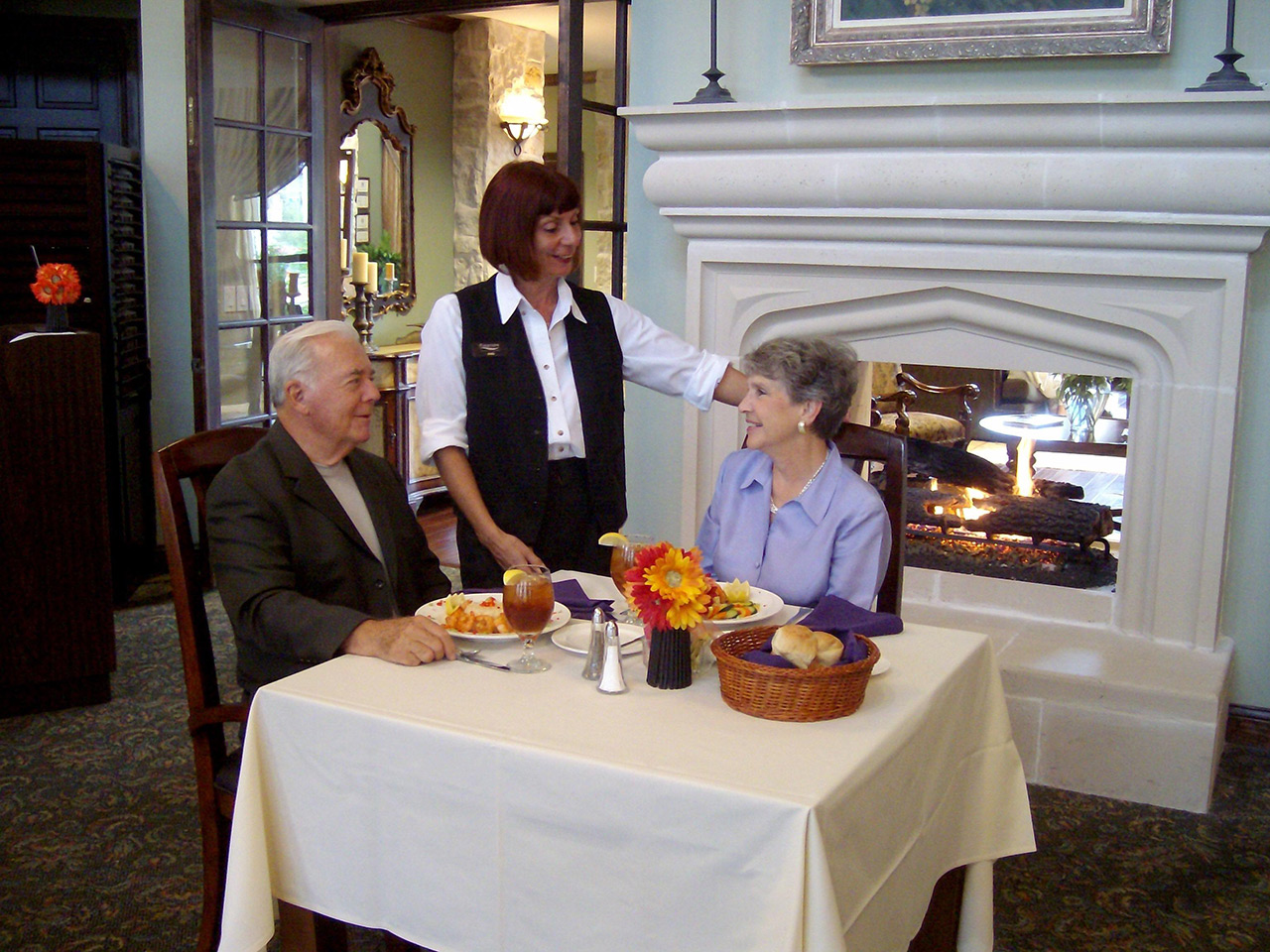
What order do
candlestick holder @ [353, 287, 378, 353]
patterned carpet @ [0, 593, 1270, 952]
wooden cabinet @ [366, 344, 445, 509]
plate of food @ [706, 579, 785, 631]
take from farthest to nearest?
1. candlestick holder @ [353, 287, 378, 353]
2. wooden cabinet @ [366, 344, 445, 509]
3. patterned carpet @ [0, 593, 1270, 952]
4. plate of food @ [706, 579, 785, 631]

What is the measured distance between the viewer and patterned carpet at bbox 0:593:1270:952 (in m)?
2.38

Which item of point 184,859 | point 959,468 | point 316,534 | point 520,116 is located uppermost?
point 520,116

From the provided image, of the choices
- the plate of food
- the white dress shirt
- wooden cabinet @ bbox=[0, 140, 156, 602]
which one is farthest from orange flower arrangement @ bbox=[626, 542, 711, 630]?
wooden cabinet @ bbox=[0, 140, 156, 602]

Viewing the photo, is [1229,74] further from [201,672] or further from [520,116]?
[520,116]

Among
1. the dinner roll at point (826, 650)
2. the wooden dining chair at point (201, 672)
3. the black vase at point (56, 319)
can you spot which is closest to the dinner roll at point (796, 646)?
the dinner roll at point (826, 650)

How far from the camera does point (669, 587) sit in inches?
62.7

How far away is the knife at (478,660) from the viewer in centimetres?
175

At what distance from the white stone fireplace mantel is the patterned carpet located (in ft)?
0.63

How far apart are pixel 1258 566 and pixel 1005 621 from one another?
654 millimetres

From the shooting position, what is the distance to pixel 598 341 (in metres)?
2.63

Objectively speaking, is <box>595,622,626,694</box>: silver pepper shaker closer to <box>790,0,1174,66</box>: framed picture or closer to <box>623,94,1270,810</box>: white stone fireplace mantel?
<box>623,94,1270,810</box>: white stone fireplace mantel

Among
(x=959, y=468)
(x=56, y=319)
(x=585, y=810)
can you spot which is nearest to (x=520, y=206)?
(x=585, y=810)

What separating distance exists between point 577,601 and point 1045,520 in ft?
7.49

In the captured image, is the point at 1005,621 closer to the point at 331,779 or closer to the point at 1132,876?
the point at 1132,876
